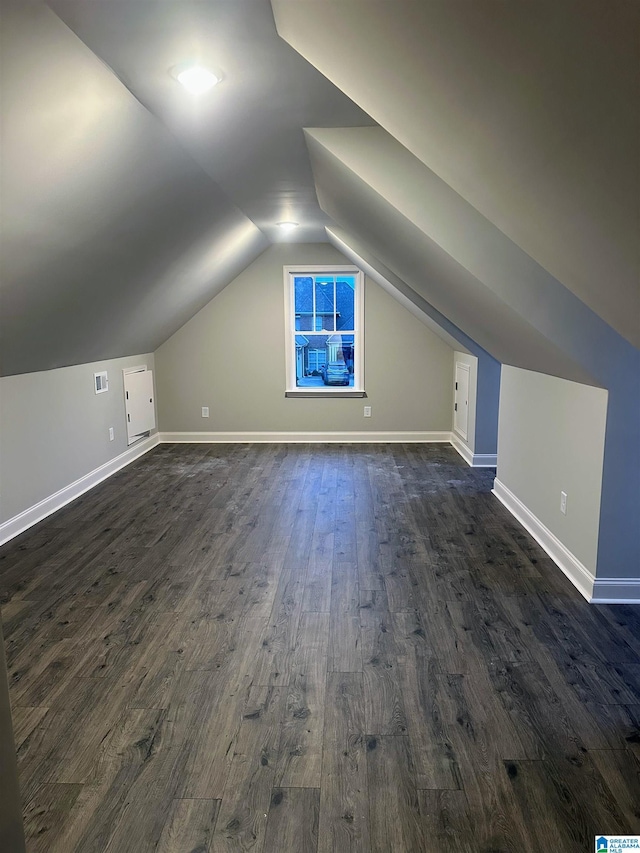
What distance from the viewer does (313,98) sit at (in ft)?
7.41

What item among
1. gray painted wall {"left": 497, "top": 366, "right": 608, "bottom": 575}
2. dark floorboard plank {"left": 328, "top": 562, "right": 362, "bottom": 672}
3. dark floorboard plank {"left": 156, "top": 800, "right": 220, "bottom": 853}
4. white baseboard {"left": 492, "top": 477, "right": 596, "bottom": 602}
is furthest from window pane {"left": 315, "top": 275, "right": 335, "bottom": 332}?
dark floorboard plank {"left": 156, "top": 800, "right": 220, "bottom": 853}

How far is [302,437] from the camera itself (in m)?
6.97

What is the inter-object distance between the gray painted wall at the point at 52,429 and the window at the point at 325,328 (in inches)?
80.1

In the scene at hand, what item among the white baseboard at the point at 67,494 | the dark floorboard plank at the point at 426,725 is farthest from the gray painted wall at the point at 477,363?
the dark floorboard plank at the point at 426,725

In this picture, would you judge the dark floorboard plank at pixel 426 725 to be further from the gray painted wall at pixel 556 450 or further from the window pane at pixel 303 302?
the window pane at pixel 303 302

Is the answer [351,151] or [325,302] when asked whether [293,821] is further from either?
[325,302]

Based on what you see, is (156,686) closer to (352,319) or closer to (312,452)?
(312,452)

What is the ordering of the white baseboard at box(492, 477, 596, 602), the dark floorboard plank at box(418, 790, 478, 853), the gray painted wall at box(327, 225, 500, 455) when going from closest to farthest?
the dark floorboard plank at box(418, 790, 478, 853), the white baseboard at box(492, 477, 596, 602), the gray painted wall at box(327, 225, 500, 455)

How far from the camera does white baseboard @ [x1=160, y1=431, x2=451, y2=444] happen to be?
6.88 meters

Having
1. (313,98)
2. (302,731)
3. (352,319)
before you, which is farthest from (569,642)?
(352,319)

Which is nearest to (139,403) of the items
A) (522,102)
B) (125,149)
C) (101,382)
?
(101,382)

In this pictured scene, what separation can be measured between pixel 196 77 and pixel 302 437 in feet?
16.7

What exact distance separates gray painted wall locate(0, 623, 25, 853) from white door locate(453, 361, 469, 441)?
546 cm

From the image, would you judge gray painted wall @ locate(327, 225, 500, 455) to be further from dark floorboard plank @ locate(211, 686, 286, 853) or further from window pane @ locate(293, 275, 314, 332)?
dark floorboard plank @ locate(211, 686, 286, 853)
